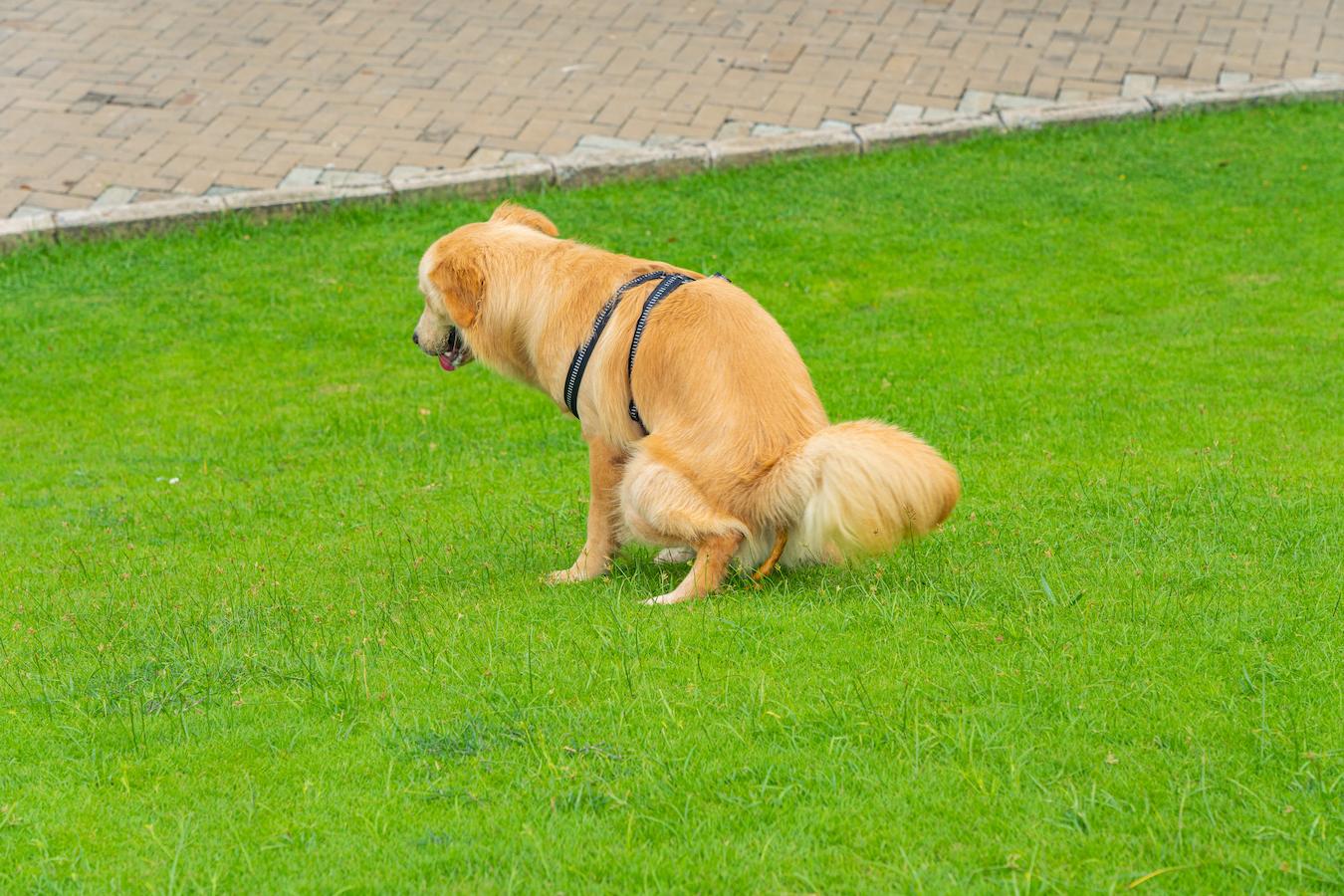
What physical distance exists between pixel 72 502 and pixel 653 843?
4.97m

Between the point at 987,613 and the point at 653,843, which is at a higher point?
the point at 653,843

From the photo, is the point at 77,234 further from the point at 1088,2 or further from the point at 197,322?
the point at 1088,2

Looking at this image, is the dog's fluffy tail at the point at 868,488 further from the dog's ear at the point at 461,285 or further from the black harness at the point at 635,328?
the dog's ear at the point at 461,285

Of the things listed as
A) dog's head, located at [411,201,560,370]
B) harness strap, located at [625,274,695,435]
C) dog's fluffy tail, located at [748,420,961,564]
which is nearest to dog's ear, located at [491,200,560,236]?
dog's head, located at [411,201,560,370]

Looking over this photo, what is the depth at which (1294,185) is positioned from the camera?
10.9 metres

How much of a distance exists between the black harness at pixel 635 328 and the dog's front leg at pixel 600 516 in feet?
0.67

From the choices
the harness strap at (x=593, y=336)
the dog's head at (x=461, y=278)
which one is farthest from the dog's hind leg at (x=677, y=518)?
the dog's head at (x=461, y=278)

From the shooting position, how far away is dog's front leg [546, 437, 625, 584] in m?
5.47

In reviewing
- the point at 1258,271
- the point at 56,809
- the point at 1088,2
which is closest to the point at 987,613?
the point at 56,809

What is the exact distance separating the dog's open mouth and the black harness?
612 millimetres

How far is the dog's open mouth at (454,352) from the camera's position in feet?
19.1

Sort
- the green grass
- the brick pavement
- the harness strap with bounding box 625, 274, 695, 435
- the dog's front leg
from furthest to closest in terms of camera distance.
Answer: the brick pavement, the dog's front leg, the harness strap with bounding box 625, 274, 695, 435, the green grass

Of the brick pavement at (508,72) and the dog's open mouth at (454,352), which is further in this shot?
the brick pavement at (508,72)

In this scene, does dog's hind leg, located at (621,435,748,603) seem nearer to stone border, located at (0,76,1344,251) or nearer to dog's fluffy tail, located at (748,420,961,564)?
dog's fluffy tail, located at (748,420,961,564)
